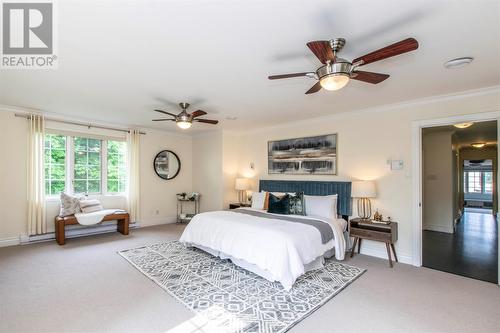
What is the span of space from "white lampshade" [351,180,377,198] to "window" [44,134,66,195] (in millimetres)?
5774

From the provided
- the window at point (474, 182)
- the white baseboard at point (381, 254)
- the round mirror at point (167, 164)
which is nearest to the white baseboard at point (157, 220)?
the round mirror at point (167, 164)

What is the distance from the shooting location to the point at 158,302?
260 centimetres

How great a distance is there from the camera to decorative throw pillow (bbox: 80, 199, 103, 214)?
16.4 ft

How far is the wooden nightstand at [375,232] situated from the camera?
369cm

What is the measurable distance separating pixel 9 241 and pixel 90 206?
4.47ft

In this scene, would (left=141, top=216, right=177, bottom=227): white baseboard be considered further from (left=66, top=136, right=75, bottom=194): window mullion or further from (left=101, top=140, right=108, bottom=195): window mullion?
(left=66, top=136, right=75, bottom=194): window mullion

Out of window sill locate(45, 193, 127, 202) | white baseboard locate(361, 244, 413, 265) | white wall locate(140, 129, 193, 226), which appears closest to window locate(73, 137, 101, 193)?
window sill locate(45, 193, 127, 202)

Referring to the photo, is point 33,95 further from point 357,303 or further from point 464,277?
point 464,277

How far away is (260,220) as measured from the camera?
3814mm

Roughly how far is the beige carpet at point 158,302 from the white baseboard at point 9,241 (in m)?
0.88

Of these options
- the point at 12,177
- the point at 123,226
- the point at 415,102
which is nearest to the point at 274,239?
the point at 415,102

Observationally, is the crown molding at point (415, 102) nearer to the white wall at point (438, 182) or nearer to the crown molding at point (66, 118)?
the white wall at point (438, 182)

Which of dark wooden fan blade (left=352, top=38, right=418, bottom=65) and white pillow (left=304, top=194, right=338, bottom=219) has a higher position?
dark wooden fan blade (left=352, top=38, right=418, bottom=65)

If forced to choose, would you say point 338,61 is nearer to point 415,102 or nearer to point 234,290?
point 415,102
